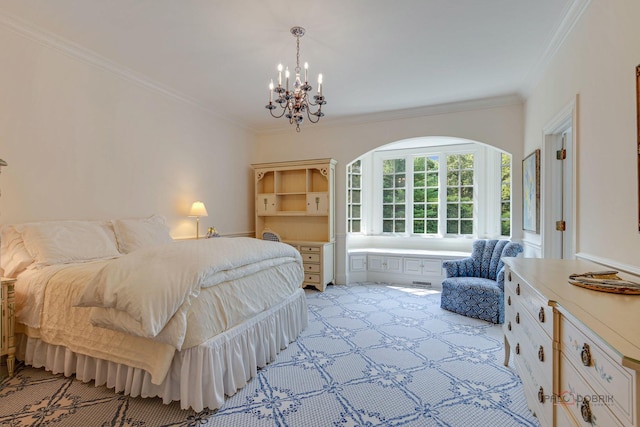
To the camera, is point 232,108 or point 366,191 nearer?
point 232,108

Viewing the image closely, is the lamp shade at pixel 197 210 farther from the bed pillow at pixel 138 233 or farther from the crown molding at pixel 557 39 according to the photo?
the crown molding at pixel 557 39

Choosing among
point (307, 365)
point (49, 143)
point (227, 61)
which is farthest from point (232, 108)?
point (307, 365)

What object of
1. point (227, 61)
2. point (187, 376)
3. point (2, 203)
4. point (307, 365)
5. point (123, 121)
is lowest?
point (307, 365)

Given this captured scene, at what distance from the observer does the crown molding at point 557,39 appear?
2287mm

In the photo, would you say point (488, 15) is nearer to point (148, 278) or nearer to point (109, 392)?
point (148, 278)

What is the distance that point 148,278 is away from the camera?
186cm

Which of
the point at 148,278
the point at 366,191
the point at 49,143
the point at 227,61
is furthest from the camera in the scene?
the point at 366,191

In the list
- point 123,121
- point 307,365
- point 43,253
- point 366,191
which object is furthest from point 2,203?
point 366,191

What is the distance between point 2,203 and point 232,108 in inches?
117

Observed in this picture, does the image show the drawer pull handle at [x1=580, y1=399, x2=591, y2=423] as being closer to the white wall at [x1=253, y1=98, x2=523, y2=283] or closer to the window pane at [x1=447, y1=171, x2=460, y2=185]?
the white wall at [x1=253, y1=98, x2=523, y2=283]

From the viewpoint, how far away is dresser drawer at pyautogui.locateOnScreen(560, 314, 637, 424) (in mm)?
814

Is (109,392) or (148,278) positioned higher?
(148,278)

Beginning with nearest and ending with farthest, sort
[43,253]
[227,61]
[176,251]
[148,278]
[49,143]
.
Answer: [148,278] → [176,251] → [43,253] → [49,143] → [227,61]

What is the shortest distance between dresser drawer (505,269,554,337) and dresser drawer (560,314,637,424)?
10 cm
